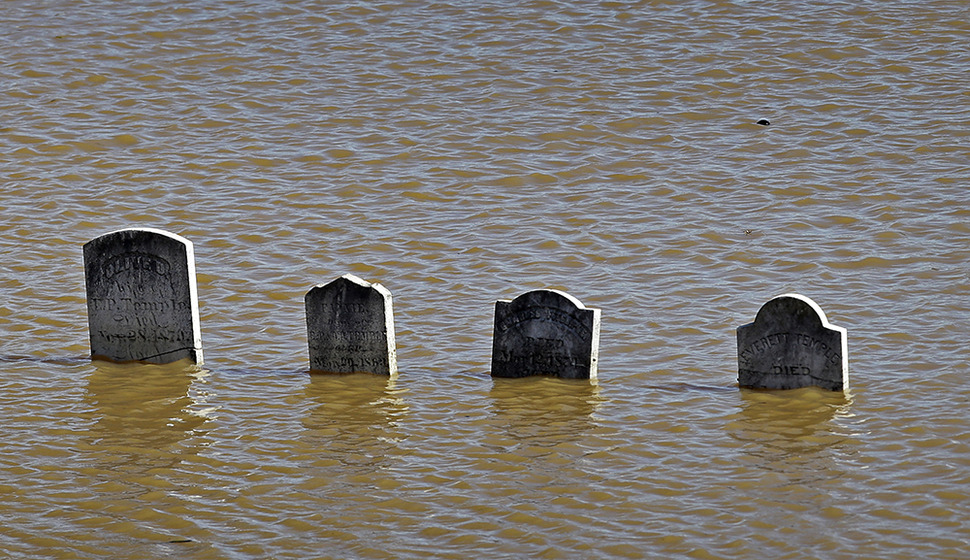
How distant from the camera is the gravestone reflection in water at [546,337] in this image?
8.27m

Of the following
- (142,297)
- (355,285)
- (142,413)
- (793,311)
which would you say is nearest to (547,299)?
(355,285)

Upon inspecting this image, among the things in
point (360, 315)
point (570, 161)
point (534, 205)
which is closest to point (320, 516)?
point (360, 315)

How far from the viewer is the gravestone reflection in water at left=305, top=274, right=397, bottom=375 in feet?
27.6

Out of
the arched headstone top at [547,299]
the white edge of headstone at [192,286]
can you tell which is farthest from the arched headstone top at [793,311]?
the white edge of headstone at [192,286]

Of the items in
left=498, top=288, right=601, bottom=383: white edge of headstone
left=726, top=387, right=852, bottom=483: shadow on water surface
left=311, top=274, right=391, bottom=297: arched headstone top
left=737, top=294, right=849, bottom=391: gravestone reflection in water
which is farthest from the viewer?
left=311, top=274, right=391, bottom=297: arched headstone top

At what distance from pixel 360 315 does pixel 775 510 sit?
10.4 feet

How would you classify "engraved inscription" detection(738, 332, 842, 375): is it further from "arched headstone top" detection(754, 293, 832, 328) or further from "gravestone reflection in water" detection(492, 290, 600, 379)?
"gravestone reflection in water" detection(492, 290, 600, 379)

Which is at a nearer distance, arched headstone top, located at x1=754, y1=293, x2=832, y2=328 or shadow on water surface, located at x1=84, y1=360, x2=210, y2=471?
shadow on water surface, located at x1=84, y1=360, x2=210, y2=471

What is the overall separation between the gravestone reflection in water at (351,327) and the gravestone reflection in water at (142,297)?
2.94ft

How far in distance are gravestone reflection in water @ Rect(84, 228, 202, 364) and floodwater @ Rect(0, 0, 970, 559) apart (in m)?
0.21

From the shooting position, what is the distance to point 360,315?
8.48 metres

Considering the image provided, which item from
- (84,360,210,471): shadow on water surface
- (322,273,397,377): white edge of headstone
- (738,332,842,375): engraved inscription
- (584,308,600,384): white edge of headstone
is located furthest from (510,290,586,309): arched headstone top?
(84,360,210,471): shadow on water surface

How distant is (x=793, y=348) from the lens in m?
8.05

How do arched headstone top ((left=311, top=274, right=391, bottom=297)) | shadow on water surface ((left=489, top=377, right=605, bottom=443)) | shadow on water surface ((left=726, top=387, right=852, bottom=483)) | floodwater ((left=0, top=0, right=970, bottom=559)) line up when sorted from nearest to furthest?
floodwater ((left=0, top=0, right=970, bottom=559)) → shadow on water surface ((left=726, top=387, right=852, bottom=483)) → shadow on water surface ((left=489, top=377, right=605, bottom=443)) → arched headstone top ((left=311, top=274, right=391, bottom=297))
